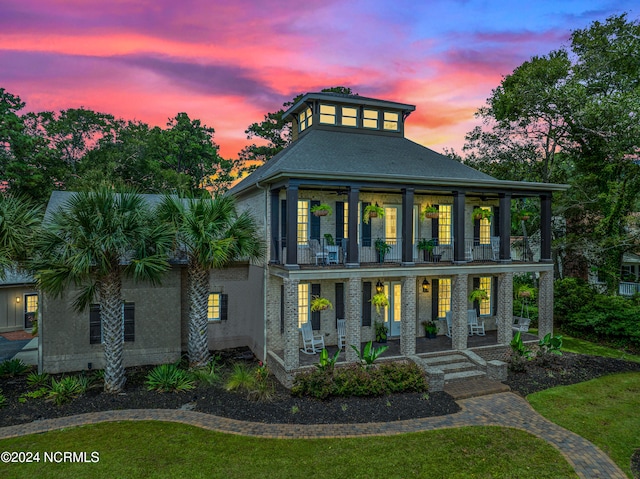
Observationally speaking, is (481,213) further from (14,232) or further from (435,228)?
(14,232)

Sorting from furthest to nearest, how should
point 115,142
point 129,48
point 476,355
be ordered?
1. point 115,142
2. point 129,48
3. point 476,355

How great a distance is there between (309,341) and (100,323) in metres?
7.86

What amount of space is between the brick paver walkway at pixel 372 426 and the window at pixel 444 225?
7.81 m

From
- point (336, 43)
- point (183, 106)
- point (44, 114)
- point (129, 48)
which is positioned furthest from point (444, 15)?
point (44, 114)

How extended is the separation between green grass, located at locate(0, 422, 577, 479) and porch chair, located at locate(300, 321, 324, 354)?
5424mm

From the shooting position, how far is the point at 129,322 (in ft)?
46.0

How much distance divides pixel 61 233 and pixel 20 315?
43.8 ft

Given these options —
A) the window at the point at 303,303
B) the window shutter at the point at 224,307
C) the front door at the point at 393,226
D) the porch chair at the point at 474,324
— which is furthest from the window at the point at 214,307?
the porch chair at the point at 474,324

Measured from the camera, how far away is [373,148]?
16.9 metres

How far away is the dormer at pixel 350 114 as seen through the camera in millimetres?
17703

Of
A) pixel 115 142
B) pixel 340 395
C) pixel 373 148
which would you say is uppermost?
pixel 115 142

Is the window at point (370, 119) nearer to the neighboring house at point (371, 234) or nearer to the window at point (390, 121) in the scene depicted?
the neighboring house at point (371, 234)

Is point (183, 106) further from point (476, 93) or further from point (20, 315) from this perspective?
point (476, 93)

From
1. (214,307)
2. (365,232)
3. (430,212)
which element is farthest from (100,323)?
(430,212)
